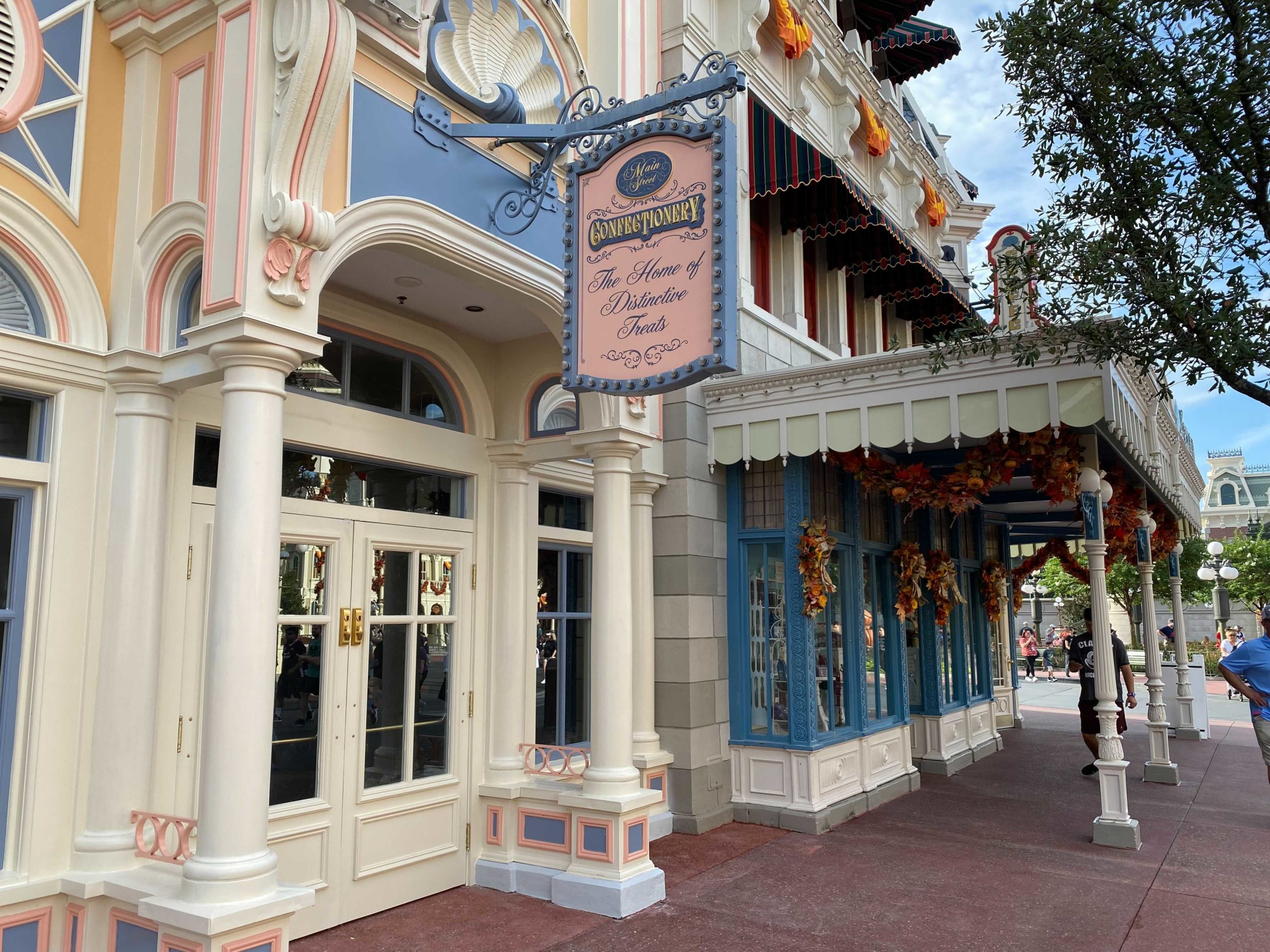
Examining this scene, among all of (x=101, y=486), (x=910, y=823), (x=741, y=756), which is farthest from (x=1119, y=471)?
(x=101, y=486)

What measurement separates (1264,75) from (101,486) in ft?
19.8

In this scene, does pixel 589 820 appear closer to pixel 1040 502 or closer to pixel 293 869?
pixel 293 869

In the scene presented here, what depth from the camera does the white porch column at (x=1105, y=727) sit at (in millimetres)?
7246

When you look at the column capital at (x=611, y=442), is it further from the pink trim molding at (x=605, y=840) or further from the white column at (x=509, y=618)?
the pink trim molding at (x=605, y=840)

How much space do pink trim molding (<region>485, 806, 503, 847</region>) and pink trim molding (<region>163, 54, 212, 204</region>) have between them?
14.2 ft

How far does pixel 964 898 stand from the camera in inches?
239

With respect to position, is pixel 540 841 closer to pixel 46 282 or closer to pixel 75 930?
pixel 75 930

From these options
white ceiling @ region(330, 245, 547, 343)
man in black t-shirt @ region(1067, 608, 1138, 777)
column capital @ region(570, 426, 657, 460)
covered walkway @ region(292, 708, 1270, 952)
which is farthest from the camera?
man in black t-shirt @ region(1067, 608, 1138, 777)

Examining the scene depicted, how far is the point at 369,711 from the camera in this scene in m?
6.02

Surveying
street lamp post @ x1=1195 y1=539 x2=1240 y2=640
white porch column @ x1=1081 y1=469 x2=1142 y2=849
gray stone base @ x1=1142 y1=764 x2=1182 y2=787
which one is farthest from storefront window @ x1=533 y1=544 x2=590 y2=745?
street lamp post @ x1=1195 y1=539 x2=1240 y2=640

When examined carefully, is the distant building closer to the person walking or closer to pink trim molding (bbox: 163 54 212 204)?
the person walking

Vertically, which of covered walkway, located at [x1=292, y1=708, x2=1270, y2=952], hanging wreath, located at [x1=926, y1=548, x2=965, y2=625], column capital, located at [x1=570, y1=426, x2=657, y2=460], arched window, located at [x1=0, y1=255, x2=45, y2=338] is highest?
arched window, located at [x1=0, y1=255, x2=45, y2=338]

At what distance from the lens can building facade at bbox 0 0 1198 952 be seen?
14.0ft

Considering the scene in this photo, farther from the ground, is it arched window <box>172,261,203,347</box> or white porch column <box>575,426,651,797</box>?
arched window <box>172,261,203,347</box>
